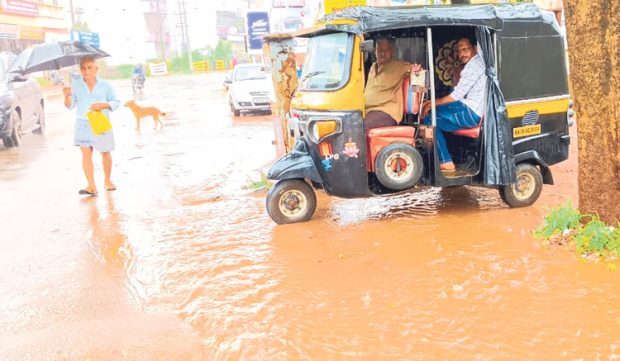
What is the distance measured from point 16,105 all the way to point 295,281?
11.5 meters

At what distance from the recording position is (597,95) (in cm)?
500

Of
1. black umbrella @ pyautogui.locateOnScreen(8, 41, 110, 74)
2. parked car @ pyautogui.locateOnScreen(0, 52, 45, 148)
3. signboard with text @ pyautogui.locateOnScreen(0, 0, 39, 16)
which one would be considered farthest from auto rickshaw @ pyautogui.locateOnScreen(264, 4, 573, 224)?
signboard with text @ pyautogui.locateOnScreen(0, 0, 39, 16)

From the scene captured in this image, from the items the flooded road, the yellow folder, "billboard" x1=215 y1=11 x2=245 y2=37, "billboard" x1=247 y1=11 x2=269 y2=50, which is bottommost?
the flooded road

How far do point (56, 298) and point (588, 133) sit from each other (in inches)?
184

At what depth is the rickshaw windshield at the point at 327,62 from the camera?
6.14m

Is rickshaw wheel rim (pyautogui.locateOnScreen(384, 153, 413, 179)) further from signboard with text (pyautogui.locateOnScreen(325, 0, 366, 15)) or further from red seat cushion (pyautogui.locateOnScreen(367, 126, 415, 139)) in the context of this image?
signboard with text (pyautogui.locateOnScreen(325, 0, 366, 15))

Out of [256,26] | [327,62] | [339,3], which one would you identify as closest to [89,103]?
[327,62]

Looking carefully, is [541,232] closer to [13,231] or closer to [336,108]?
[336,108]

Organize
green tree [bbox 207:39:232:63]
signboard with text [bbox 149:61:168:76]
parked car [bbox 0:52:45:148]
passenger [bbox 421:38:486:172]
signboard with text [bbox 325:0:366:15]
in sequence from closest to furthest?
passenger [bbox 421:38:486:172], signboard with text [bbox 325:0:366:15], parked car [bbox 0:52:45:148], signboard with text [bbox 149:61:168:76], green tree [bbox 207:39:232:63]

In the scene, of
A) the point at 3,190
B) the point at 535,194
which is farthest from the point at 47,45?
the point at 535,194

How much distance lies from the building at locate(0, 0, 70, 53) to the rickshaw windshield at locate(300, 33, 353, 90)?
37785mm

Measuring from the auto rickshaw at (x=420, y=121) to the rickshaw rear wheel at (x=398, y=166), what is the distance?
0.03 ft

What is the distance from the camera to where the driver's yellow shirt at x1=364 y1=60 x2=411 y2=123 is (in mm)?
6492

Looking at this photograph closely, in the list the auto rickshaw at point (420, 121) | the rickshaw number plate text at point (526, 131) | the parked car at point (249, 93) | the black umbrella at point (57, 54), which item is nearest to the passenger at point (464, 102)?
the auto rickshaw at point (420, 121)
